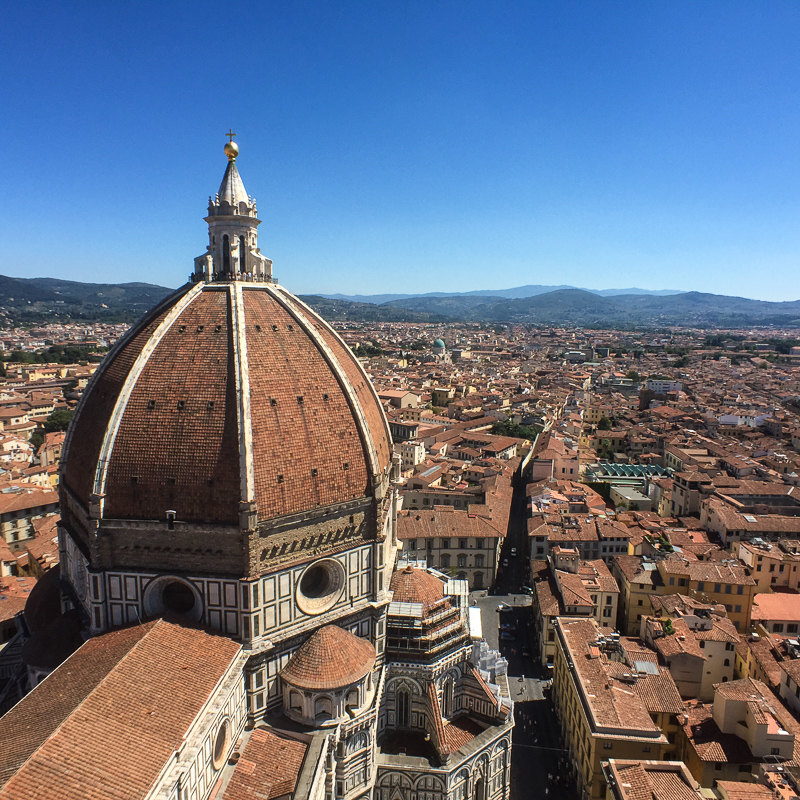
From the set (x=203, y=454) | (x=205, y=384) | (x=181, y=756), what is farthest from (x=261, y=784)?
(x=205, y=384)

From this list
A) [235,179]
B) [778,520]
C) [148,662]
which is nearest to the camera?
[148,662]

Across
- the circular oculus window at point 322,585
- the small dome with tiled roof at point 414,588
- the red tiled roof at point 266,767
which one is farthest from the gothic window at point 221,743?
the small dome with tiled roof at point 414,588

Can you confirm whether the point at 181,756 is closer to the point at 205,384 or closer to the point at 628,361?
the point at 205,384

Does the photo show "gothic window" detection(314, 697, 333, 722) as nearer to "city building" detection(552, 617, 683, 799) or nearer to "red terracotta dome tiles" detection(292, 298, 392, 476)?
"red terracotta dome tiles" detection(292, 298, 392, 476)

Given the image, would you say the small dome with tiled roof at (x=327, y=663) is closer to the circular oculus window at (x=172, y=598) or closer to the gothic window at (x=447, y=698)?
the circular oculus window at (x=172, y=598)

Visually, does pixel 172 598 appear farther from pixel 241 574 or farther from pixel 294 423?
pixel 294 423

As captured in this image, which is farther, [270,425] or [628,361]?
[628,361]
